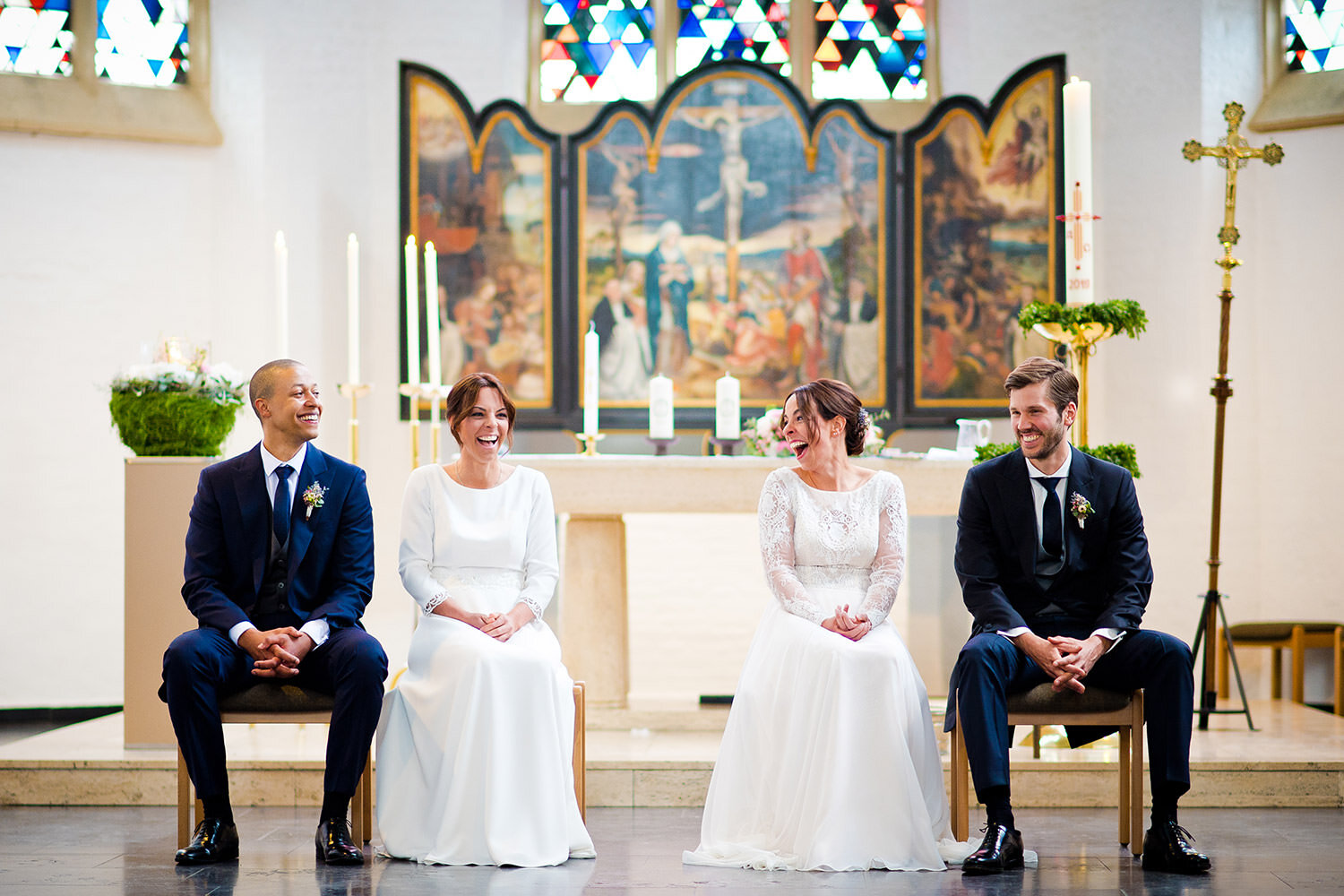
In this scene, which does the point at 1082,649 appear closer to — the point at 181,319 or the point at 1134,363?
the point at 1134,363

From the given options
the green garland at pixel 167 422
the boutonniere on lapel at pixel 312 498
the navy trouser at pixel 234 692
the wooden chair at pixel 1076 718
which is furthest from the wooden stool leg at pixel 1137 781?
the green garland at pixel 167 422

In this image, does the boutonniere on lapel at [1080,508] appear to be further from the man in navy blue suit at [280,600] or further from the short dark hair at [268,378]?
the short dark hair at [268,378]

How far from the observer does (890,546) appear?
4.67 m

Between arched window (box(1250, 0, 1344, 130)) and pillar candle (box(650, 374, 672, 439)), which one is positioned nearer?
pillar candle (box(650, 374, 672, 439))

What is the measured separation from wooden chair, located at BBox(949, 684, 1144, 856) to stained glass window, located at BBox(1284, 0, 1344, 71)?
5622 millimetres

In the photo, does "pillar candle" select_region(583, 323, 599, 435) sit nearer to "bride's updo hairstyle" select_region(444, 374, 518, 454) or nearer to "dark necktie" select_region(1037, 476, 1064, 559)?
"bride's updo hairstyle" select_region(444, 374, 518, 454)

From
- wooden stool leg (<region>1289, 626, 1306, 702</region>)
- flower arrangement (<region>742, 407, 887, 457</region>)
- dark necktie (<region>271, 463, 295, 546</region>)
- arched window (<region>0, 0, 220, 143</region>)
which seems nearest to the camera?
dark necktie (<region>271, 463, 295, 546</region>)

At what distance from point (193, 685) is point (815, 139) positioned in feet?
17.5

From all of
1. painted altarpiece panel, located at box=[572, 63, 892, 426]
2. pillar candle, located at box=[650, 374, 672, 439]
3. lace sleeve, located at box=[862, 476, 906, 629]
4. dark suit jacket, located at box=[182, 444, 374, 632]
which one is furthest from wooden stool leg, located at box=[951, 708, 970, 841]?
painted altarpiece panel, located at box=[572, 63, 892, 426]

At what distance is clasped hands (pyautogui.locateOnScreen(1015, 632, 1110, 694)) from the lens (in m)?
4.18

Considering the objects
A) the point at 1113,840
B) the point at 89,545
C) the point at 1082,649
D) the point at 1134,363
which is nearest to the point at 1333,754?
the point at 1113,840

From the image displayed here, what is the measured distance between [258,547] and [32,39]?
5.37 metres

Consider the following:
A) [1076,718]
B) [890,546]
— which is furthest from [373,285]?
[1076,718]

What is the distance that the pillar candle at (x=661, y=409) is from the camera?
6648mm
